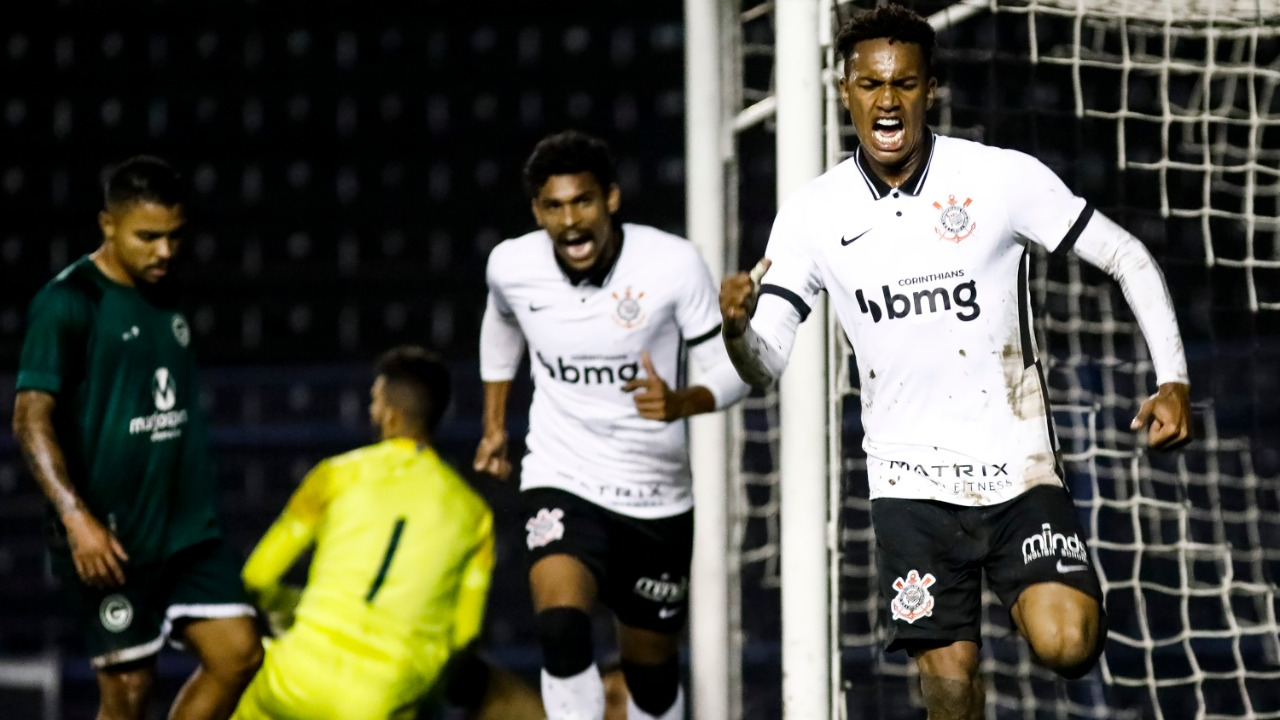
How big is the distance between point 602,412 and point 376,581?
68 cm

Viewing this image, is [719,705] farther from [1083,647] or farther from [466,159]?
[466,159]

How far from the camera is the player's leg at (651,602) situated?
4332mm

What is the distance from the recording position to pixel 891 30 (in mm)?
3252

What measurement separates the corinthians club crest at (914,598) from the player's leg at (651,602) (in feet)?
3.80

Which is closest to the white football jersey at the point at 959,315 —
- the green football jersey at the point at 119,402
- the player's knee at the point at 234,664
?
the player's knee at the point at 234,664

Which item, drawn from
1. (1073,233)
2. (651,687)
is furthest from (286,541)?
(1073,233)

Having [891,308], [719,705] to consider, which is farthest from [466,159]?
[891,308]

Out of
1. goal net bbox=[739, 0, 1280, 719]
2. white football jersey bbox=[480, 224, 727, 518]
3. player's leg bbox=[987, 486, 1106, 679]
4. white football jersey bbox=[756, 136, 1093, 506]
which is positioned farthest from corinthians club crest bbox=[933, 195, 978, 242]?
goal net bbox=[739, 0, 1280, 719]

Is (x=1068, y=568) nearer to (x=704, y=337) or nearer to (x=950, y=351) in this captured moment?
(x=950, y=351)

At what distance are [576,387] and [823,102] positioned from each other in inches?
35.7

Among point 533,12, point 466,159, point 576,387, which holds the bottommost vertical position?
point 576,387

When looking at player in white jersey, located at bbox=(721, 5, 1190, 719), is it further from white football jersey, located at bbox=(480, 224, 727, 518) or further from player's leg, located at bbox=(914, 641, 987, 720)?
white football jersey, located at bbox=(480, 224, 727, 518)

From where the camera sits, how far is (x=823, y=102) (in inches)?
166

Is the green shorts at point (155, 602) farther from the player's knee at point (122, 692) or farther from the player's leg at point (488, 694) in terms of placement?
the player's leg at point (488, 694)
